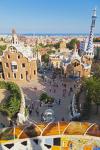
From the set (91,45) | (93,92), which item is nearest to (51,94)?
(93,92)

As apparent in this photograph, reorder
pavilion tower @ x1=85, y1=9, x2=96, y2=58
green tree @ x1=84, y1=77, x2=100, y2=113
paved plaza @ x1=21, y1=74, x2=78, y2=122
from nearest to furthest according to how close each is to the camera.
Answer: green tree @ x1=84, y1=77, x2=100, y2=113, paved plaza @ x1=21, y1=74, x2=78, y2=122, pavilion tower @ x1=85, y1=9, x2=96, y2=58

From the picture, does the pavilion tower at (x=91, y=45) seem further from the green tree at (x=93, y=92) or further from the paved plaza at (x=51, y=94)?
the green tree at (x=93, y=92)

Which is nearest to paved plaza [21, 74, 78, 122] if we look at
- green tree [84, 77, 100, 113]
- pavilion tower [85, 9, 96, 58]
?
green tree [84, 77, 100, 113]

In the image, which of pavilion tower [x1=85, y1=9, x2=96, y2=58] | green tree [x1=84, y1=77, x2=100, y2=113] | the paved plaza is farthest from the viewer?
pavilion tower [x1=85, y1=9, x2=96, y2=58]

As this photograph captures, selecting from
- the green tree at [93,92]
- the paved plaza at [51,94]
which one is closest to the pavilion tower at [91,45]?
the paved plaza at [51,94]

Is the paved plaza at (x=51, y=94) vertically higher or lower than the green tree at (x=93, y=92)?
lower

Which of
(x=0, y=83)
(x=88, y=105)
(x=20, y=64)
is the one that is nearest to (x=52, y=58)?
(x=20, y=64)

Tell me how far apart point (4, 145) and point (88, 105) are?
12.2 m

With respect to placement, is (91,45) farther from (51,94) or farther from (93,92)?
(93,92)

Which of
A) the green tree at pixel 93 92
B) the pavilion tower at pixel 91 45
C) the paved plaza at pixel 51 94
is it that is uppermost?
the pavilion tower at pixel 91 45

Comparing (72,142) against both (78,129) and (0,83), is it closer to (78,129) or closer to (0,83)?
(78,129)

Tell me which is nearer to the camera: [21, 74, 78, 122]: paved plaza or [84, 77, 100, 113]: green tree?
[84, 77, 100, 113]: green tree

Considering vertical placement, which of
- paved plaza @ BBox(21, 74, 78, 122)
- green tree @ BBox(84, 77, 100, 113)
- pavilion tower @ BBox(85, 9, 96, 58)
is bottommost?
paved plaza @ BBox(21, 74, 78, 122)

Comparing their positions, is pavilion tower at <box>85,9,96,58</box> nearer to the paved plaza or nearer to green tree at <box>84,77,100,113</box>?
the paved plaza
